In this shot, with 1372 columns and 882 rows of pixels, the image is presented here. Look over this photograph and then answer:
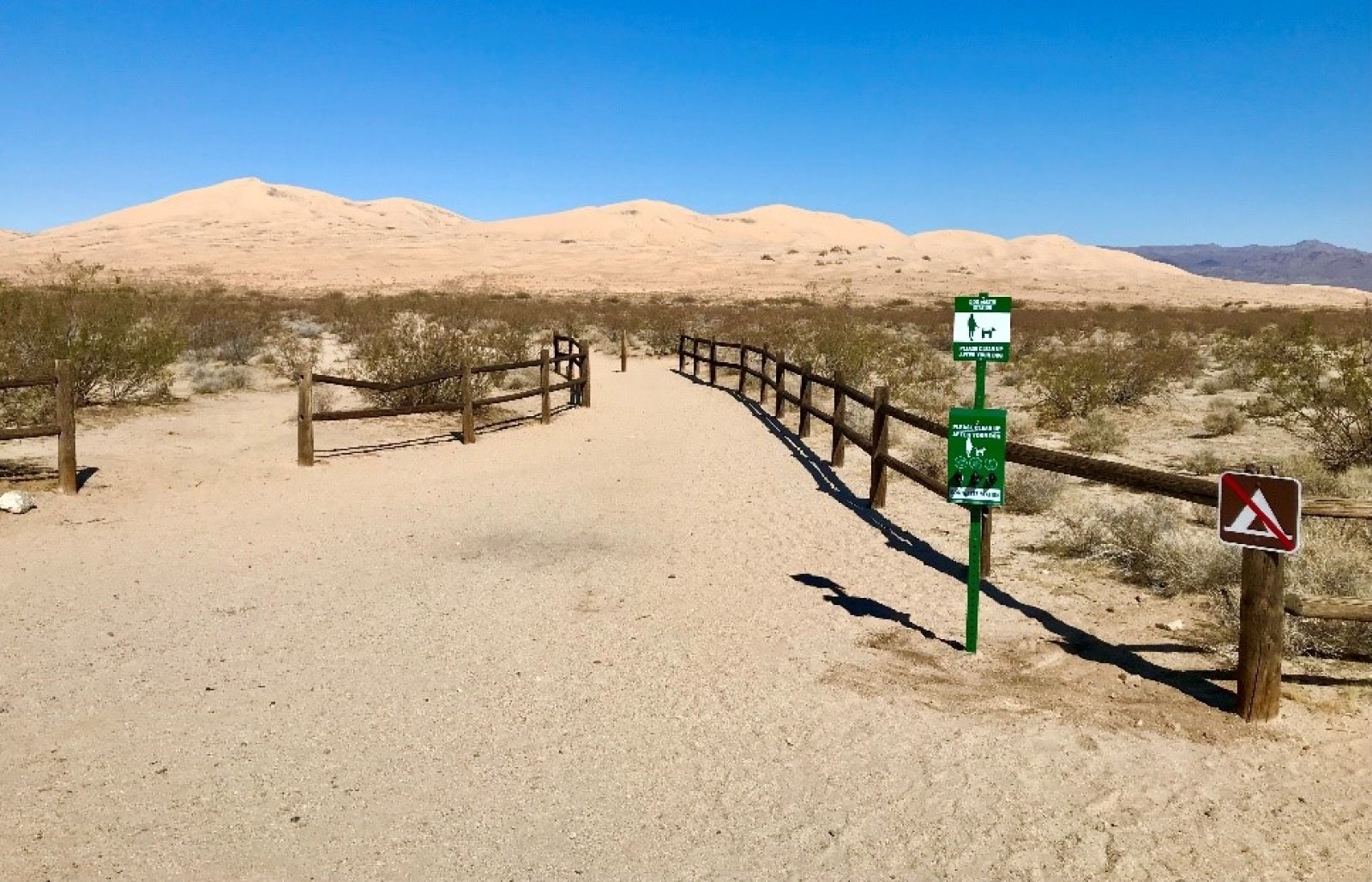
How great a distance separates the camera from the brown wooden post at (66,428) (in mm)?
9375

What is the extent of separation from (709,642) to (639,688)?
2.72ft

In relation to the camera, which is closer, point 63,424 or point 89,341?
point 63,424

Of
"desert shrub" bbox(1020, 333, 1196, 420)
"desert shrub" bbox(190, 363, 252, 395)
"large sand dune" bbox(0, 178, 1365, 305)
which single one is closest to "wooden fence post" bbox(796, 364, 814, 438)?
"desert shrub" bbox(1020, 333, 1196, 420)

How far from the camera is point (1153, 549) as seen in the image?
7.13m

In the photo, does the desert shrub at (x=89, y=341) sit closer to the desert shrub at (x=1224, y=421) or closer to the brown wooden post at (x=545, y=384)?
the brown wooden post at (x=545, y=384)

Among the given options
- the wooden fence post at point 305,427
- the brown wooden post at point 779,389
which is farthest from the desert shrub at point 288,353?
the brown wooden post at point 779,389

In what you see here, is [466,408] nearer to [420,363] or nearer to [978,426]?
[420,363]

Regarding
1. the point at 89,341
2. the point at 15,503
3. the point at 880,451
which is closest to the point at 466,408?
the point at 15,503

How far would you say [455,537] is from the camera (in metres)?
8.38

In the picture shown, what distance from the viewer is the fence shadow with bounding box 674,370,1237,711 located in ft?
16.5

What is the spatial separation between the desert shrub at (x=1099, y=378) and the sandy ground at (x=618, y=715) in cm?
808

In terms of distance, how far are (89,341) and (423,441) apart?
567 cm

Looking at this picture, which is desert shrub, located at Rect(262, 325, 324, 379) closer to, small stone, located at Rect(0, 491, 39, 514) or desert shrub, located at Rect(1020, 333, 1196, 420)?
small stone, located at Rect(0, 491, 39, 514)

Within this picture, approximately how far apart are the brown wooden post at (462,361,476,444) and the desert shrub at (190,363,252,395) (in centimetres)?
708
